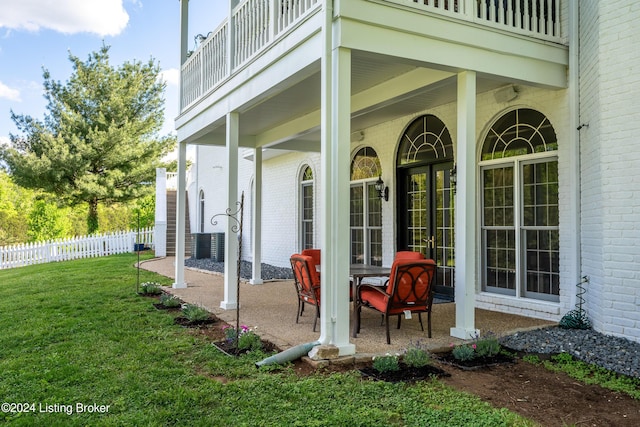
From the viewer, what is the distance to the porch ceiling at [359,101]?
17.7ft

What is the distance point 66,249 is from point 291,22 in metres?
14.0

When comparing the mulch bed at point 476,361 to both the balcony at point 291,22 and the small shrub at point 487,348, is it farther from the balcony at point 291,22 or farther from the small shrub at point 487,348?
the balcony at point 291,22

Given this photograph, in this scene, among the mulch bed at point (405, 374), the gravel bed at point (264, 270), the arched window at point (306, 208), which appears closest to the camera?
the mulch bed at point (405, 374)

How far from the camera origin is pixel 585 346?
4637mm

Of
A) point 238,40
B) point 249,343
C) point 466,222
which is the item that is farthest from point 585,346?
point 238,40

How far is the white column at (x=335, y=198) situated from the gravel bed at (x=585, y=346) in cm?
195

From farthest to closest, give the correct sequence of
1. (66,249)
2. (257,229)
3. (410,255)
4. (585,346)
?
(66,249), (257,229), (410,255), (585,346)

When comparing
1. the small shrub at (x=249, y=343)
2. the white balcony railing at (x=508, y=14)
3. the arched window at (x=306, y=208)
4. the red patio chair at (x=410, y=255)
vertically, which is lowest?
the small shrub at (x=249, y=343)

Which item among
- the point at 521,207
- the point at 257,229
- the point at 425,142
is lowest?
the point at 257,229

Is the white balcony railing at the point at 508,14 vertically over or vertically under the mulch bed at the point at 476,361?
over

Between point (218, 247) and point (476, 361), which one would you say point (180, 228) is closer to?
point (218, 247)

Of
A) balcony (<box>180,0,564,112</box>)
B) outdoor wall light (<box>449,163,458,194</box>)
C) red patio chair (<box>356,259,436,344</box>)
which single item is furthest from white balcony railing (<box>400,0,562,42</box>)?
red patio chair (<box>356,259,436,344</box>)

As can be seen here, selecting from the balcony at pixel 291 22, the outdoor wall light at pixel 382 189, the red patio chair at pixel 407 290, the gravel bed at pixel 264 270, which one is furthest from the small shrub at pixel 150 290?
the red patio chair at pixel 407 290

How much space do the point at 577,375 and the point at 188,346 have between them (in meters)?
3.71
